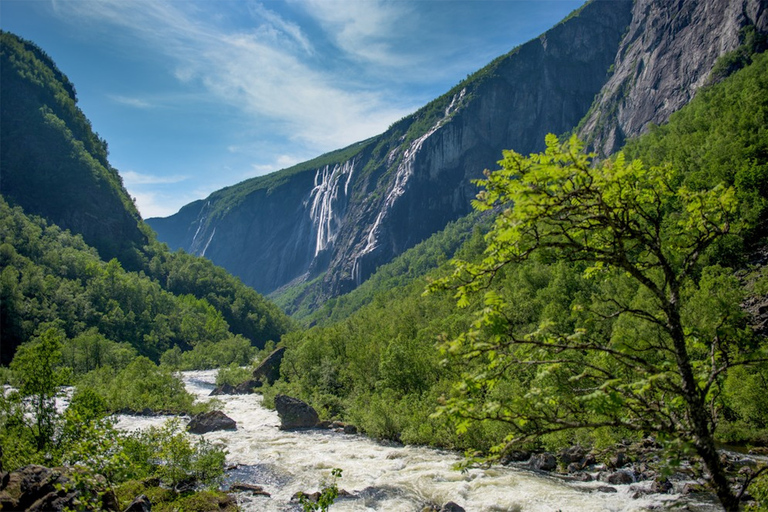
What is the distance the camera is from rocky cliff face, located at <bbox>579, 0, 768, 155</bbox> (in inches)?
5202

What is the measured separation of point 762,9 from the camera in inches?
4678

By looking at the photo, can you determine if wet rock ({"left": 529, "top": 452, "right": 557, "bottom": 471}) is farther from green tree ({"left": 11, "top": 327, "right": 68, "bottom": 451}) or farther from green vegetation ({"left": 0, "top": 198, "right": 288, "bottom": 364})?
green vegetation ({"left": 0, "top": 198, "right": 288, "bottom": 364})

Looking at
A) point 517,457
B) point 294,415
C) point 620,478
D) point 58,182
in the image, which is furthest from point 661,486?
point 58,182

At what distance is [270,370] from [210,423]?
33.2 meters

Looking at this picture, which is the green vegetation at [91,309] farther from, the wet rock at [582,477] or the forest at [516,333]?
the wet rock at [582,477]

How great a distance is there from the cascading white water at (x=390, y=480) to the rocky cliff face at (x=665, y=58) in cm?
14961

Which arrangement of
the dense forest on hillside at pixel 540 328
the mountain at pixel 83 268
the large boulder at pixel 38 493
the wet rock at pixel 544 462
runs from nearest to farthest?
the dense forest on hillside at pixel 540 328
the large boulder at pixel 38 493
the wet rock at pixel 544 462
the mountain at pixel 83 268

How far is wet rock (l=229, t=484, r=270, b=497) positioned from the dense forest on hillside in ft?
39.0

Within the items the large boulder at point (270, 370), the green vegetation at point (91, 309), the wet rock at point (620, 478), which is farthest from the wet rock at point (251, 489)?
the green vegetation at point (91, 309)

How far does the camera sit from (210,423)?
42062mm

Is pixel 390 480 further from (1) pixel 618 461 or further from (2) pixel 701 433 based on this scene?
(2) pixel 701 433

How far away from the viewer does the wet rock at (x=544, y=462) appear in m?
27.7

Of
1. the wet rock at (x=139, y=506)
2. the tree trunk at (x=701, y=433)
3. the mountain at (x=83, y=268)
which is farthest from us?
the mountain at (x=83, y=268)

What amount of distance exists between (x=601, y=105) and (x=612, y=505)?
20951 centimetres
